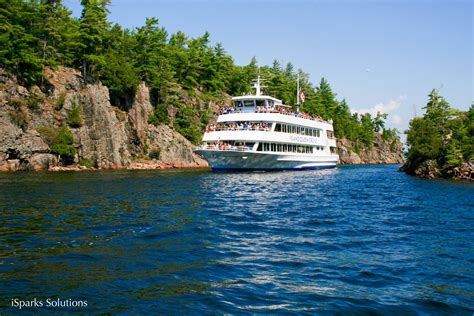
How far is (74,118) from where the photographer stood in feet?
169

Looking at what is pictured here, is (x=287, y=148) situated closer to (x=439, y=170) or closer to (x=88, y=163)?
(x=439, y=170)

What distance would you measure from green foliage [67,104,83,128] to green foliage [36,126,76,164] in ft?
5.49

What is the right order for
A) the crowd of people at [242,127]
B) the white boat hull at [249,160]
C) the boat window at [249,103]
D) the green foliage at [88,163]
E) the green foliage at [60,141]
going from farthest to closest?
the green foliage at [88,163] → the boat window at [249,103] → the green foliage at [60,141] → the crowd of people at [242,127] → the white boat hull at [249,160]

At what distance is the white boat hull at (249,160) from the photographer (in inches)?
1655

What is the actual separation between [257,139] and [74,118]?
24.2 meters

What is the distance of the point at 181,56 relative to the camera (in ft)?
261

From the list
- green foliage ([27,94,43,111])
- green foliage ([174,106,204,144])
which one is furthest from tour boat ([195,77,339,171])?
green foliage ([174,106,204,144])

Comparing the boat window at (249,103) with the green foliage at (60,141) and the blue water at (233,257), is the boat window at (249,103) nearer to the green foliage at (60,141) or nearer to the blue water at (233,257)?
the green foliage at (60,141)

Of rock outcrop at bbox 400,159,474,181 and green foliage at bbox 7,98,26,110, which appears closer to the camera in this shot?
rock outcrop at bbox 400,159,474,181

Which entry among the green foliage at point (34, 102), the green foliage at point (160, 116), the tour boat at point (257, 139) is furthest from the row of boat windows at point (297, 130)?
the green foliage at point (34, 102)

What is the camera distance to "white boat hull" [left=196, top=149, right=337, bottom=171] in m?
42.0

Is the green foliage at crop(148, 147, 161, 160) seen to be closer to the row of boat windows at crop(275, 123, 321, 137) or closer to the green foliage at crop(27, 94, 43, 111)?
the green foliage at crop(27, 94, 43, 111)

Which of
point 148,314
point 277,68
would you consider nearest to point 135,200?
point 148,314

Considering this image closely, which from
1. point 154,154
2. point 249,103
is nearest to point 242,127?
point 249,103
